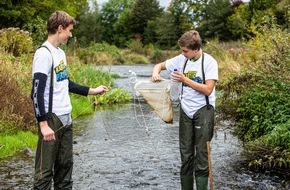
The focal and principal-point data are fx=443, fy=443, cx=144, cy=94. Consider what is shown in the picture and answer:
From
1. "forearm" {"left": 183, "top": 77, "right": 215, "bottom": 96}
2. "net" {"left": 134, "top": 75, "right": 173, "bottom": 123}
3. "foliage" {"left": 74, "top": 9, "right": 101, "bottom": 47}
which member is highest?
"foliage" {"left": 74, "top": 9, "right": 101, "bottom": 47}

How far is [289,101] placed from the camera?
6457 mm

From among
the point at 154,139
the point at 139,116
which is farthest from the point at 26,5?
the point at 154,139

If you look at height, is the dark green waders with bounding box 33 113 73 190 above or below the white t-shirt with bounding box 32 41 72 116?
below

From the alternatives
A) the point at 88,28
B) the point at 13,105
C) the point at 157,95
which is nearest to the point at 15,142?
the point at 13,105

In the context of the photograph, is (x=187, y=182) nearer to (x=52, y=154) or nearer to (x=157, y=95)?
(x=157, y=95)

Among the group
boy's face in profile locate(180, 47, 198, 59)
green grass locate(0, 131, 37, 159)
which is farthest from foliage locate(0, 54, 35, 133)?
boy's face in profile locate(180, 47, 198, 59)

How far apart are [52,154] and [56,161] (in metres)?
0.23

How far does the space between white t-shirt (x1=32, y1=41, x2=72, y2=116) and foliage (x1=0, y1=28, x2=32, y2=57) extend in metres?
10.5

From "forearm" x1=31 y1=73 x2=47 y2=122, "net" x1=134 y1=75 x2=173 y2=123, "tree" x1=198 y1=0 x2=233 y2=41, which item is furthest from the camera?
"tree" x1=198 y1=0 x2=233 y2=41

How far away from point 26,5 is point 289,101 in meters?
26.2

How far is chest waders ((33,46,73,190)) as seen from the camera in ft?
13.9

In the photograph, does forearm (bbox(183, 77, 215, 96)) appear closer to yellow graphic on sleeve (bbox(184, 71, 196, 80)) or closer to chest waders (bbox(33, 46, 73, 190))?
yellow graphic on sleeve (bbox(184, 71, 196, 80))

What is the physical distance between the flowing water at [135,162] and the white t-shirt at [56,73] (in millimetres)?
1935

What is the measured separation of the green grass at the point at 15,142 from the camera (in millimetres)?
7520
